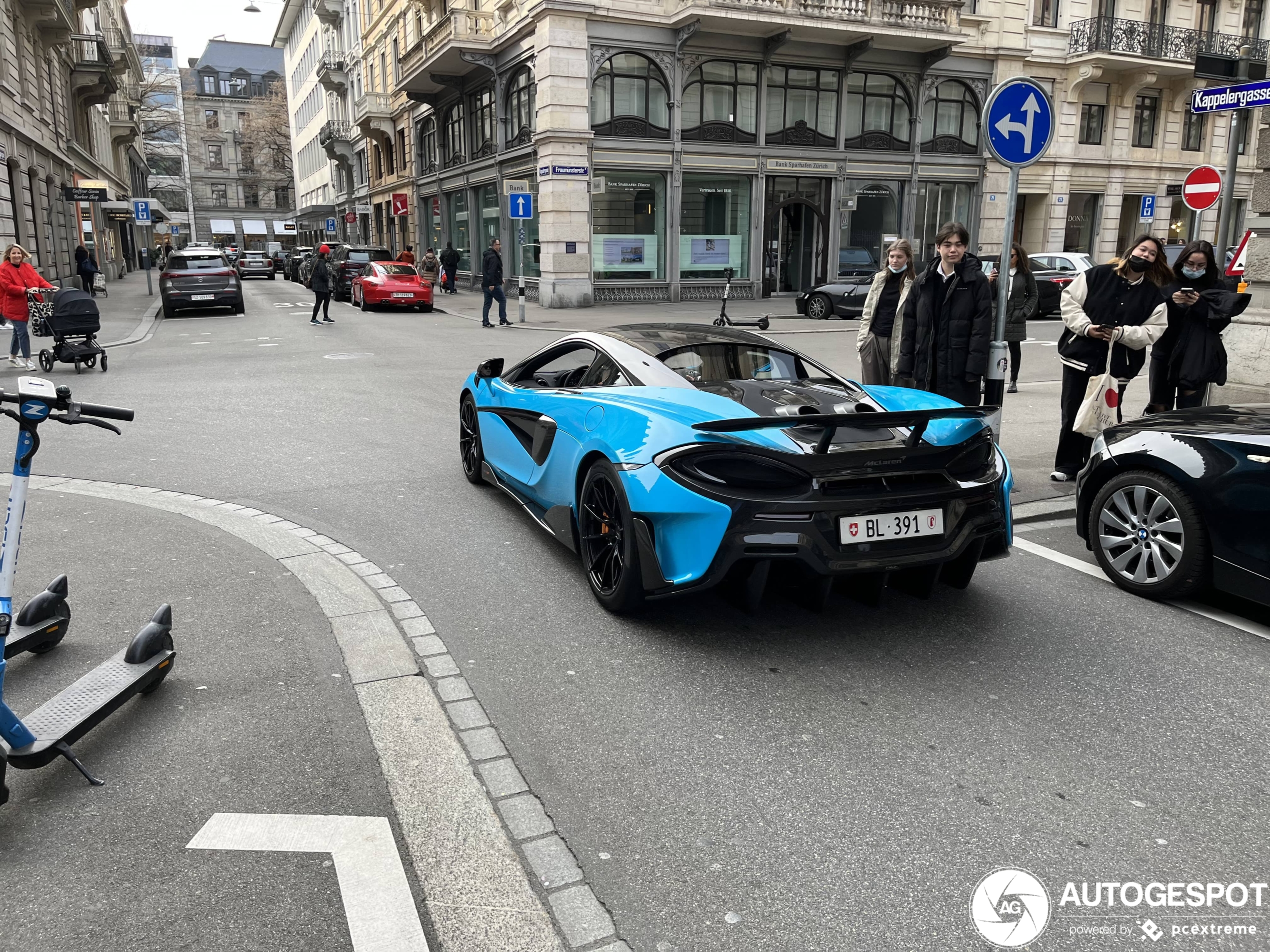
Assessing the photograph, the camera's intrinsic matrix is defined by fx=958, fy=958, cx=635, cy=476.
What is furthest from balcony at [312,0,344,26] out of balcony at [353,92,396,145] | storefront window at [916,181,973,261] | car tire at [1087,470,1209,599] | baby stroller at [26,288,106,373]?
car tire at [1087,470,1209,599]

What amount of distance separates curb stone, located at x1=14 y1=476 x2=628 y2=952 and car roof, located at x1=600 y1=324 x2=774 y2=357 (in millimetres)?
1797

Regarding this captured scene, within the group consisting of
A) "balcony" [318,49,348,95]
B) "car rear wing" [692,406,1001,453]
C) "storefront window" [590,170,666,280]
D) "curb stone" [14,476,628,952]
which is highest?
"balcony" [318,49,348,95]

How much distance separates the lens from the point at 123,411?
9.62ft

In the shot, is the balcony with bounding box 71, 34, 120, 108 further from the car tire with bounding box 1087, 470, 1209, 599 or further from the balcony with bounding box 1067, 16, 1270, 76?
the car tire with bounding box 1087, 470, 1209, 599

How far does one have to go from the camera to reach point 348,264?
32094 millimetres

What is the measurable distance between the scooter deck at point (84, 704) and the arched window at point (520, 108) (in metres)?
26.3

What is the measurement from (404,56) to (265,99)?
6871 centimetres

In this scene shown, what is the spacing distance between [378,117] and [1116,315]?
45.4 metres

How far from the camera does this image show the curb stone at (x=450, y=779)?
8.09 ft

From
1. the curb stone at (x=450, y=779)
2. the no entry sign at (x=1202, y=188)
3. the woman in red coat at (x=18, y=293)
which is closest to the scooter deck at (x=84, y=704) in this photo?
the curb stone at (x=450, y=779)

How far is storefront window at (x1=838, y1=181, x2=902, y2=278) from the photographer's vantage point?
30.5m

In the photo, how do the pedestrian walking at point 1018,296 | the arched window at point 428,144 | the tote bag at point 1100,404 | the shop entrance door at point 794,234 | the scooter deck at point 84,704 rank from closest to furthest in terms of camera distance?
the scooter deck at point 84,704
the tote bag at point 1100,404
the pedestrian walking at point 1018,296
the shop entrance door at point 794,234
the arched window at point 428,144

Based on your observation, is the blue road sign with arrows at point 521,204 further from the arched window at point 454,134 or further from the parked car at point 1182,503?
the parked car at point 1182,503

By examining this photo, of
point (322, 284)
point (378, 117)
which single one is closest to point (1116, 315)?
point (322, 284)
